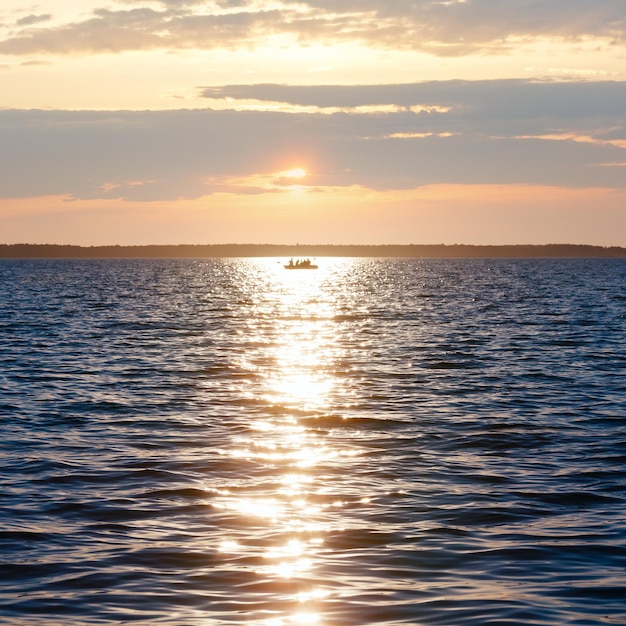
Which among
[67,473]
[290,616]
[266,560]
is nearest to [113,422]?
A: [67,473]

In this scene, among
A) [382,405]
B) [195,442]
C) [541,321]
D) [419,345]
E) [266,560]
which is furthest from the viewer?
[541,321]

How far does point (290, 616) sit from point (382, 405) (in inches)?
668

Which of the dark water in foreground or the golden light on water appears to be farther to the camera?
the golden light on water

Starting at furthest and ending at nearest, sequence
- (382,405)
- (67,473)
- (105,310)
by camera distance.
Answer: (105,310)
(382,405)
(67,473)

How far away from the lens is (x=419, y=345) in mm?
47938

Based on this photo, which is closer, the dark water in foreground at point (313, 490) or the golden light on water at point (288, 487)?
the dark water in foreground at point (313, 490)

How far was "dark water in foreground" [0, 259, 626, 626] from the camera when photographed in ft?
40.1

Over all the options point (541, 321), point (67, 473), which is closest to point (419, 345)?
point (541, 321)

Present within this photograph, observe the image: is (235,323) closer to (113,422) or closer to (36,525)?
(113,422)

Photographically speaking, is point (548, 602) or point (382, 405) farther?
point (382, 405)

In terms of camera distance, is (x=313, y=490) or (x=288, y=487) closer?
(x=313, y=490)

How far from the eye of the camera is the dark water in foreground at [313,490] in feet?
40.1

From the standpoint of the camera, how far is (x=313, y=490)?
1780 centimetres

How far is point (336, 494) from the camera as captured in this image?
17.5 m
